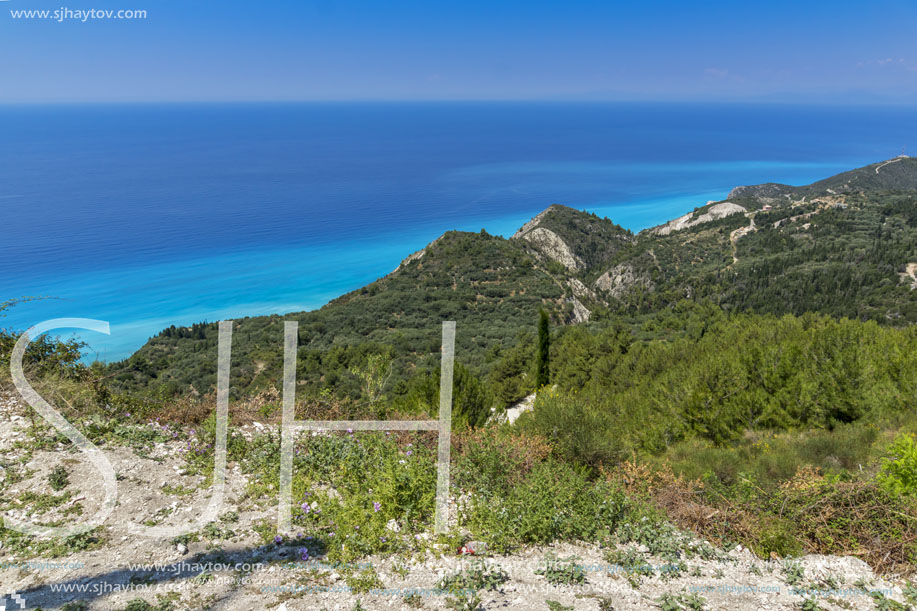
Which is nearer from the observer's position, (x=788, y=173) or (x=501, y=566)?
A: (x=501, y=566)

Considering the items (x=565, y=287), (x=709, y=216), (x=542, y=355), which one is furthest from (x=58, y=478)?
(x=709, y=216)

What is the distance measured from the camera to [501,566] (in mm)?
4094

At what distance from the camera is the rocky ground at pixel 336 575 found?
3545 mm

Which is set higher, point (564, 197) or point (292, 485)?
point (564, 197)

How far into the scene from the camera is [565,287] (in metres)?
46.7

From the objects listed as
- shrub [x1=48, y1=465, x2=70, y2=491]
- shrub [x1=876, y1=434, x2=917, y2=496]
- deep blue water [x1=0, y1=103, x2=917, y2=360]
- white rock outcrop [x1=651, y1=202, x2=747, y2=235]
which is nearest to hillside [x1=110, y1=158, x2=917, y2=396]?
white rock outcrop [x1=651, y1=202, x2=747, y2=235]

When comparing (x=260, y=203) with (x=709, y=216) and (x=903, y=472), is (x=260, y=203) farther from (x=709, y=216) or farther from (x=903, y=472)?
(x=903, y=472)

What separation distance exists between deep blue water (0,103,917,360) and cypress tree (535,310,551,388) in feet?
121

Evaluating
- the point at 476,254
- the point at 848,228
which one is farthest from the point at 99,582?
the point at 848,228

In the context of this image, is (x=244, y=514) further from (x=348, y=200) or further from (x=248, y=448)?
(x=348, y=200)

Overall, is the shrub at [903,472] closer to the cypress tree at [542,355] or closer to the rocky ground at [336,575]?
the rocky ground at [336,575]

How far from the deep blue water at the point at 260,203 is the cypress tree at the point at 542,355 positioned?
37.0 m

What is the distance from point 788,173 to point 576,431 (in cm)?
18907

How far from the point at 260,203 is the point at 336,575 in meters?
109
